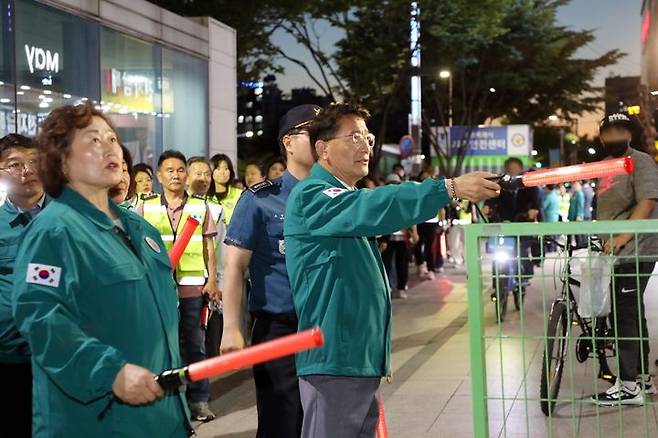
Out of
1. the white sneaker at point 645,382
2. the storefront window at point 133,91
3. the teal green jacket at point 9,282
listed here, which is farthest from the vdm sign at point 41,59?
the white sneaker at point 645,382

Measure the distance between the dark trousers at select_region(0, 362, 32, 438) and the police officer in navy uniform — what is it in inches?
35.6

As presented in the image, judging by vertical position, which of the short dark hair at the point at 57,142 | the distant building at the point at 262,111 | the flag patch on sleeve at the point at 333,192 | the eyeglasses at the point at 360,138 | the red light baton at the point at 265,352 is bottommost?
the red light baton at the point at 265,352

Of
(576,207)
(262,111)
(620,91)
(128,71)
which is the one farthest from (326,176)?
(620,91)

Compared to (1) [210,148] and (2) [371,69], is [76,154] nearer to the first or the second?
(1) [210,148]

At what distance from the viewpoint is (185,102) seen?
15.9 meters

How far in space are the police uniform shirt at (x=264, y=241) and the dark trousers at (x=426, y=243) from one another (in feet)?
43.7

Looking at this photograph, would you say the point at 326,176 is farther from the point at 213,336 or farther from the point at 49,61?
the point at 49,61

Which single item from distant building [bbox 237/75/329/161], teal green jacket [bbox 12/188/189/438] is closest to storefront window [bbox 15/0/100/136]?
teal green jacket [bbox 12/188/189/438]

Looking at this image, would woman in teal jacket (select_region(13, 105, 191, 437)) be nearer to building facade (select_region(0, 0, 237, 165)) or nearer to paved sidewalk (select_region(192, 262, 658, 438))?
paved sidewalk (select_region(192, 262, 658, 438))

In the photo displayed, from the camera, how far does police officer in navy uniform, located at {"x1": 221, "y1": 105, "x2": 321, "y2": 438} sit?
16.4 ft

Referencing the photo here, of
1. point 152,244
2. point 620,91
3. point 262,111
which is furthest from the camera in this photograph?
point 620,91

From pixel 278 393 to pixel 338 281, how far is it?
1.16 m

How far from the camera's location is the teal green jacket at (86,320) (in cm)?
→ 289

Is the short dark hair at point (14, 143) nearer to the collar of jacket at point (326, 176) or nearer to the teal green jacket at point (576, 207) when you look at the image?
the collar of jacket at point (326, 176)
